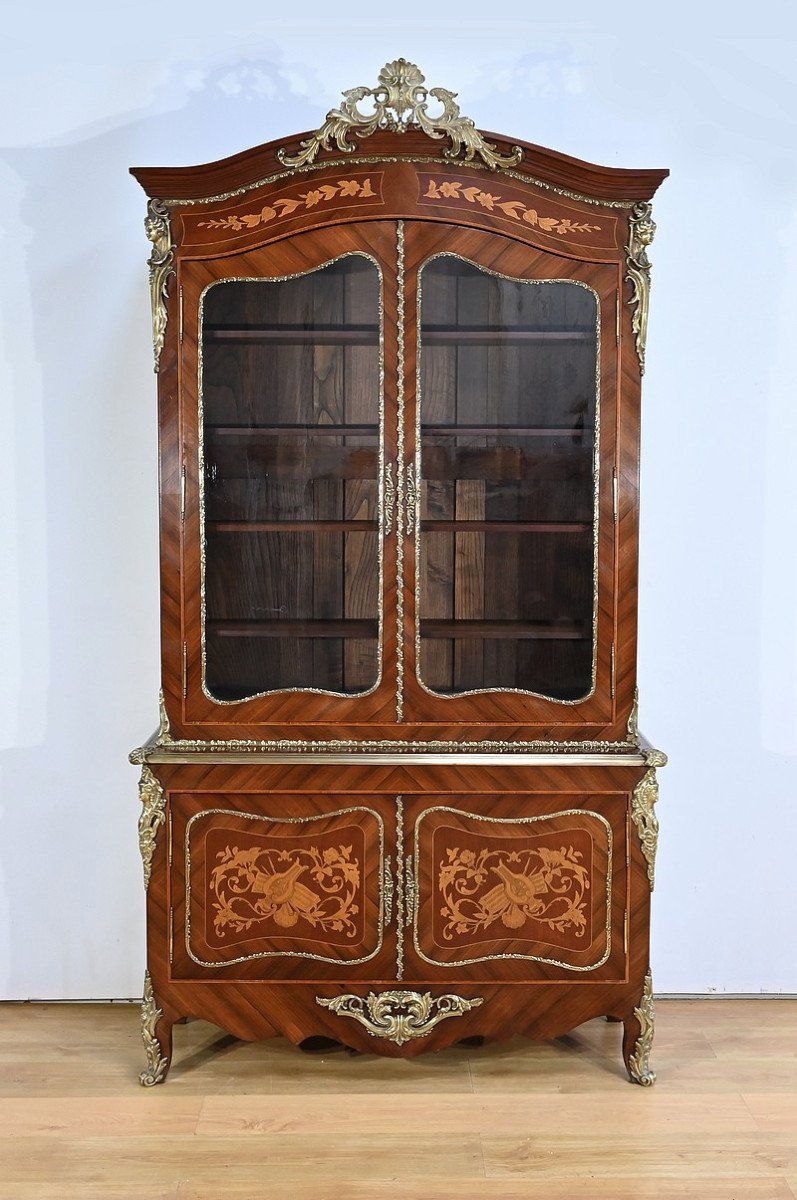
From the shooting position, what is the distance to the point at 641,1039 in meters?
2.50

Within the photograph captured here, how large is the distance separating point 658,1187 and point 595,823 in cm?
73

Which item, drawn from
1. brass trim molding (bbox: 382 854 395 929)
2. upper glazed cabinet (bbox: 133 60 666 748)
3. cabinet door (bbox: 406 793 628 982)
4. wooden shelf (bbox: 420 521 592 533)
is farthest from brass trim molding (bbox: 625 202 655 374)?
brass trim molding (bbox: 382 854 395 929)

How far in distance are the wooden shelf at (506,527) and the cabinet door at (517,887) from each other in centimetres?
60

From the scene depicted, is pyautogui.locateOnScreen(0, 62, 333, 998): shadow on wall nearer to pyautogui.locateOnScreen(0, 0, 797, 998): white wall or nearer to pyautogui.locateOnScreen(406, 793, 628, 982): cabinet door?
pyautogui.locateOnScreen(0, 0, 797, 998): white wall

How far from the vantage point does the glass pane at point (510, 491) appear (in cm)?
241

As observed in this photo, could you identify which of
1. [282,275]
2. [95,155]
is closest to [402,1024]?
[282,275]

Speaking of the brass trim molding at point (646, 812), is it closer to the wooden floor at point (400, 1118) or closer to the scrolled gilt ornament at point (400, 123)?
the wooden floor at point (400, 1118)

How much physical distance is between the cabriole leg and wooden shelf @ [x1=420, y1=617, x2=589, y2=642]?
801 millimetres

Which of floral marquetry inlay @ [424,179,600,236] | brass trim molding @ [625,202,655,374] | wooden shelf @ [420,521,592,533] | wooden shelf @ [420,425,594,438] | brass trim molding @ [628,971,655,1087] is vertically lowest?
brass trim molding @ [628,971,655,1087]

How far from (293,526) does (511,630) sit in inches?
21.7

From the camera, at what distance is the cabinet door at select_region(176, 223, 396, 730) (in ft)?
7.88

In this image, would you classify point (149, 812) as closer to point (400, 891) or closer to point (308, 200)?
point (400, 891)

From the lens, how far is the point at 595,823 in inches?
97.0

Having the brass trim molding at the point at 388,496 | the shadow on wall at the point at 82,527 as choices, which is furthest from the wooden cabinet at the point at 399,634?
the shadow on wall at the point at 82,527
